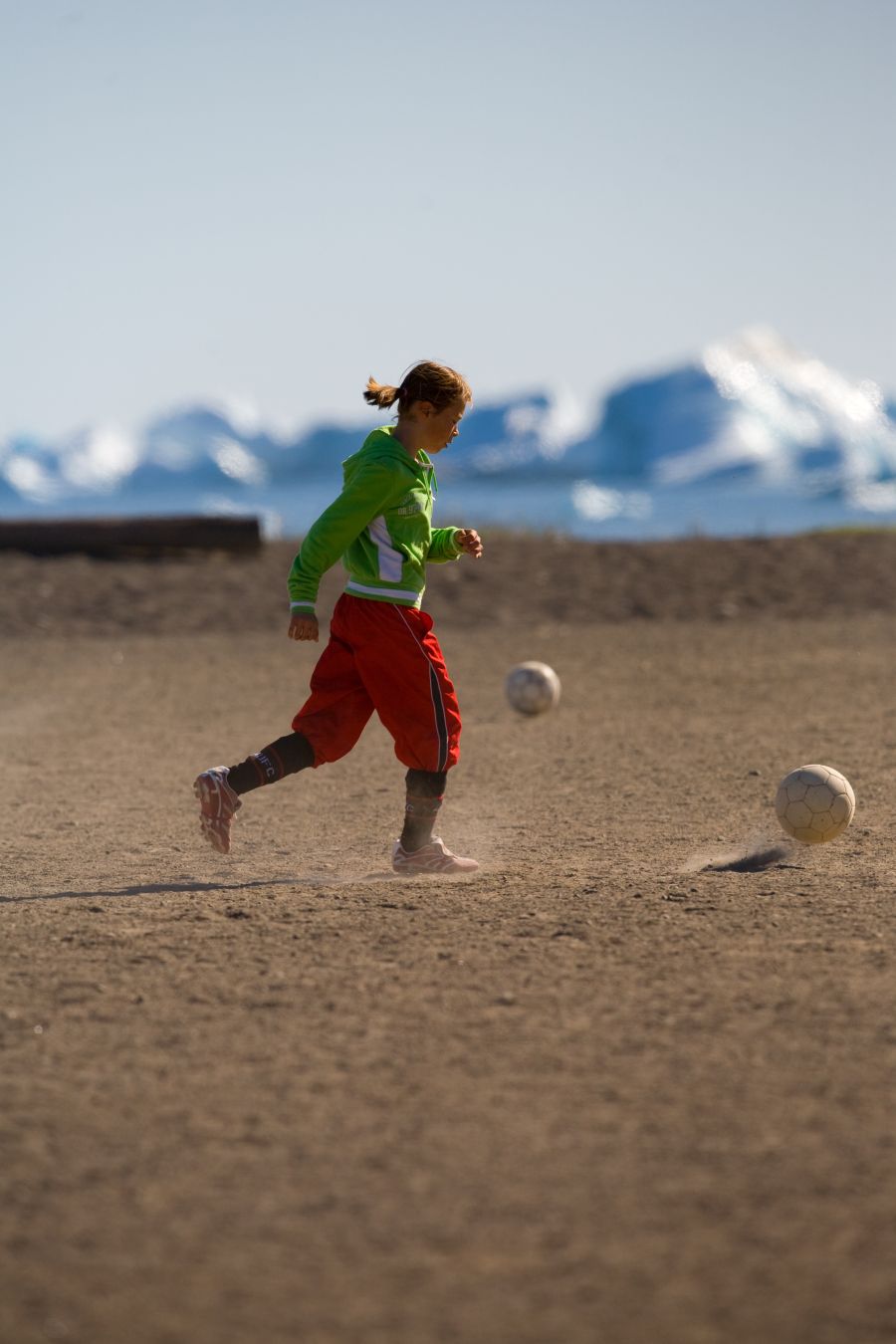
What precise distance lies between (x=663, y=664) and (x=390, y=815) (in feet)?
17.2

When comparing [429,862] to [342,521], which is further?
[429,862]

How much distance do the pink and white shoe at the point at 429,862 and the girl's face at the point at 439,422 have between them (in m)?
1.26

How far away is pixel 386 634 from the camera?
5180 mm

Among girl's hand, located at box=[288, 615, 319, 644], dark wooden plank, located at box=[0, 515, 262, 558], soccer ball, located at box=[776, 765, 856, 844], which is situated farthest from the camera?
dark wooden plank, located at box=[0, 515, 262, 558]

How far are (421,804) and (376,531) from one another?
2.85 feet

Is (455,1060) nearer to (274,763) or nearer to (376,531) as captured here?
(274,763)

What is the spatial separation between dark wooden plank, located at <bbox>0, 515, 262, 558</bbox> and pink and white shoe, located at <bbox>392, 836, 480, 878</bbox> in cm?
1130

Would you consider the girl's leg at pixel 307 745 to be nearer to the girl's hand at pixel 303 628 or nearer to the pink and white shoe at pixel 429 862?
the girl's hand at pixel 303 628

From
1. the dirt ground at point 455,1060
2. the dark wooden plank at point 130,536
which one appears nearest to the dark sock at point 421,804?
the dirt ground at point 455,1060

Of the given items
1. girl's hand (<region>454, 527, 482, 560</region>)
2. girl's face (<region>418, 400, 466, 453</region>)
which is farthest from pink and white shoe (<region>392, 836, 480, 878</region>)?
girl's face (<region>418, 400, 466, 453</region>)

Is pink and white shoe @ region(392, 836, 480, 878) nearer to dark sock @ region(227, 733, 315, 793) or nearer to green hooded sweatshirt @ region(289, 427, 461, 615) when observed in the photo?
dark sock @ region(227, 733, 315, 793)

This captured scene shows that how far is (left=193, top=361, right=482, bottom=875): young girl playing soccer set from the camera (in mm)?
5172

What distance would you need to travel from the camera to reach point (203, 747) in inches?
329

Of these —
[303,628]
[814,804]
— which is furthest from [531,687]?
[303,628]
